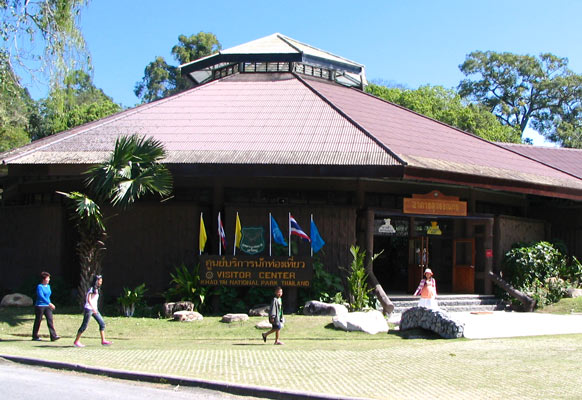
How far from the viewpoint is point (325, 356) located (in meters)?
12.3

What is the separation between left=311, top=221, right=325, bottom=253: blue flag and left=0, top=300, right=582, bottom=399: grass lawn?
2131 mm

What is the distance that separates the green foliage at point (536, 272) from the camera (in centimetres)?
2156

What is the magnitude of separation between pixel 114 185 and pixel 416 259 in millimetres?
11223

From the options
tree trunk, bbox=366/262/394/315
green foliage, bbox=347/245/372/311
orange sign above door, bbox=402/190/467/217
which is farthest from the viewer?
orange sign above door, bbox=402/190/467/217

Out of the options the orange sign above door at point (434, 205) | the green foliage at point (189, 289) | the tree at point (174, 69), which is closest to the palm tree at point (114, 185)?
the green foliage at point (189, 289)

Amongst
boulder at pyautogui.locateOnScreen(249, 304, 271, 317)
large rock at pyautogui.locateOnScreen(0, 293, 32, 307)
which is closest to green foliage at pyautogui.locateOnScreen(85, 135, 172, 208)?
large rock at pyautogui.locateOnScreen(0, 293, 32, 307)

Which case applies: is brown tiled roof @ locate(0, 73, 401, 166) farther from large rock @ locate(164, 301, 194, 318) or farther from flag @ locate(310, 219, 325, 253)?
large rock @ locate(164, 301, 194, 318)

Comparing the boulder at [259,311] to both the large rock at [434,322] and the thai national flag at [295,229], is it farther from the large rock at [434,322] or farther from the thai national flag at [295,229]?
the large rock at [434,322]

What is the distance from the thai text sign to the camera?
18312 mm

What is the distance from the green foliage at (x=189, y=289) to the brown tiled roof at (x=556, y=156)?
1734 cm

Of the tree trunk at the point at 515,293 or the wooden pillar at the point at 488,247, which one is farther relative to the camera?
the wooden pillar at the point at 488,247

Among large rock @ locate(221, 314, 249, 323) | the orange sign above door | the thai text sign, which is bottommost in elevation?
large rock @ locate(221, 314, 249, 323)

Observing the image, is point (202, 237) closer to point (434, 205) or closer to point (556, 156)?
point (434, 205)

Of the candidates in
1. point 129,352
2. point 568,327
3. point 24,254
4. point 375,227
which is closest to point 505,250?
point 375,227
